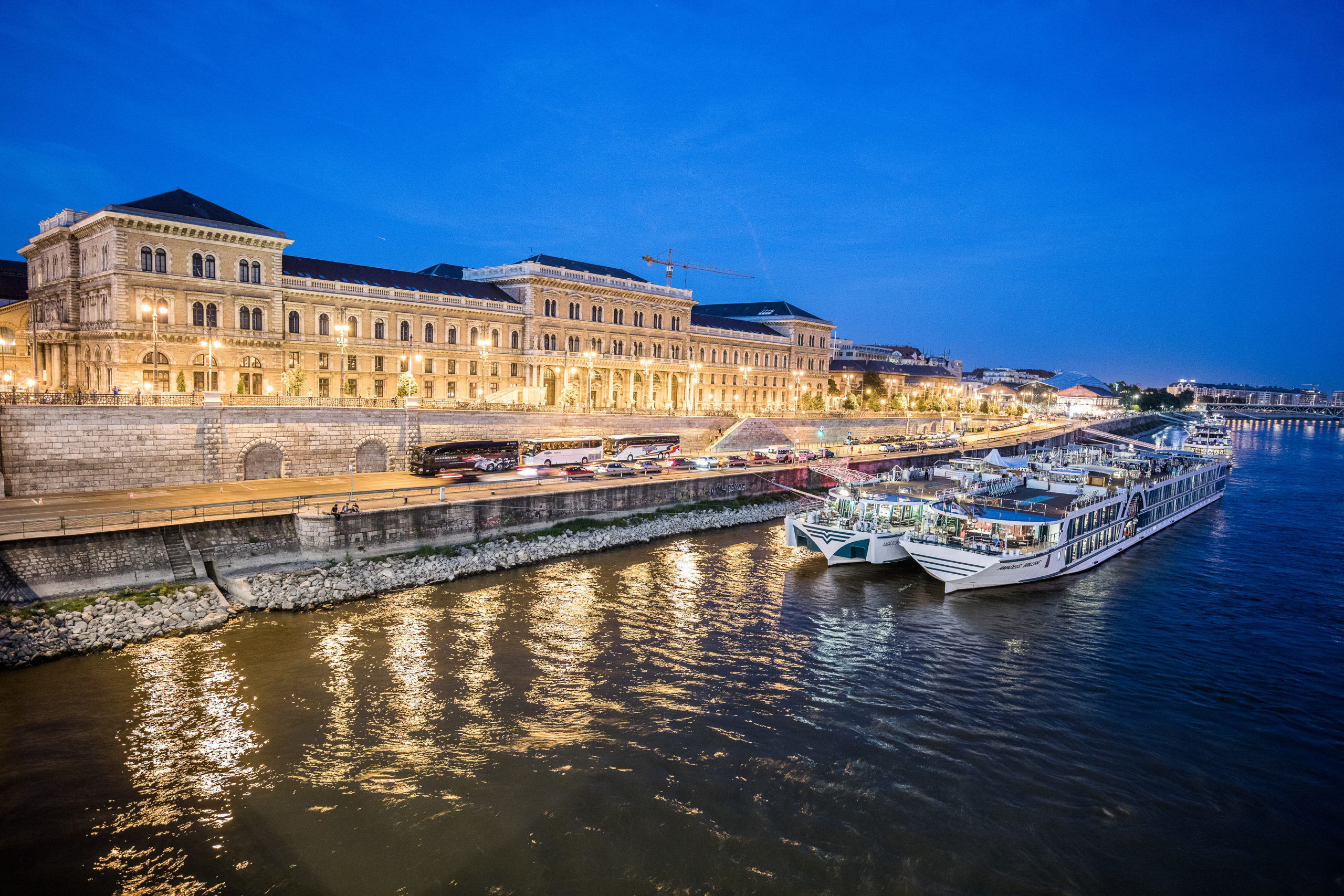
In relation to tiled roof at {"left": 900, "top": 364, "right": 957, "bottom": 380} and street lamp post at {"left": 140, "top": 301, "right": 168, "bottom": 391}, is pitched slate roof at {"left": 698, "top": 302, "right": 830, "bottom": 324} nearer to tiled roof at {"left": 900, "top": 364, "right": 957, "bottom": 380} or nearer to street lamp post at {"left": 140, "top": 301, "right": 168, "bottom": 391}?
tiled roof at {"left": 900, "top": 364, "right": 957, "bottom": 380}

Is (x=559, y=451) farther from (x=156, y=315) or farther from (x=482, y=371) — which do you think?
(x=156, y=315)

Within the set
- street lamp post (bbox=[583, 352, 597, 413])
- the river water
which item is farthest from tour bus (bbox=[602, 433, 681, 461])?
the river water

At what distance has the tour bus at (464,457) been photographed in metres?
48.2

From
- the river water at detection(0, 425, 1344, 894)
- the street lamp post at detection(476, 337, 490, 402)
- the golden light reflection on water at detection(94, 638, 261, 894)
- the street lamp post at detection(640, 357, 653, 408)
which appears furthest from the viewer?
the street lamp post at detection(640, 357, 653, 408)

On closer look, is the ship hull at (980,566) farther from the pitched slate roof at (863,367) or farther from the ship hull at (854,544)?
the pitched slate roof at (863,367)

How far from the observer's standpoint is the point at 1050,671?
25.6 meters

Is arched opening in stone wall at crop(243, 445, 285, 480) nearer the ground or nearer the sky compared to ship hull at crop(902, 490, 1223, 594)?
nearer the sky

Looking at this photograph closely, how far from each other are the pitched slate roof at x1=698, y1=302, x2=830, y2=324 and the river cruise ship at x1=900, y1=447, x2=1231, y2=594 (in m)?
67.8

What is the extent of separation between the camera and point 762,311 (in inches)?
4926

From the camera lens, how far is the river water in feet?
49.9

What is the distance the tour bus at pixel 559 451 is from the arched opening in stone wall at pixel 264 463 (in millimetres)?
15967

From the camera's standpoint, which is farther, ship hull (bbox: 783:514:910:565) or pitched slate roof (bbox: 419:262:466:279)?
pitched slate roof (bbox: 419:262:466:279)

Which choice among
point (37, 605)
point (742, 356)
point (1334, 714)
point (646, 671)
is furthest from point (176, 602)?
point (742, 356)

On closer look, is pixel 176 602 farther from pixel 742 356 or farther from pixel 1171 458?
pixel 742 356
